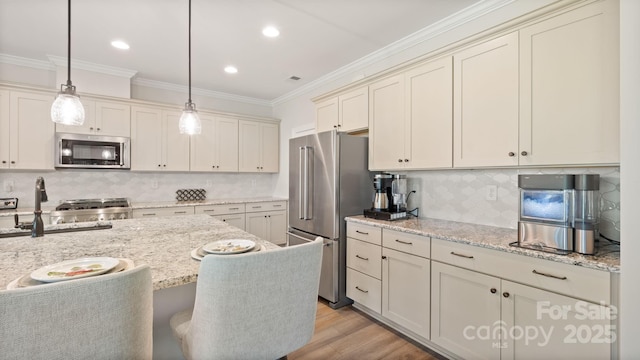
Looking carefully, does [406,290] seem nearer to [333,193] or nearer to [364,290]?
[364,290]

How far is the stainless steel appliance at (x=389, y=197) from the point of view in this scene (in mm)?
2648

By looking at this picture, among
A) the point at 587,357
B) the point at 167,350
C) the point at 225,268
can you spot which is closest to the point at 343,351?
the point at 167,350

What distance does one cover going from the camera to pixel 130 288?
2.59ft

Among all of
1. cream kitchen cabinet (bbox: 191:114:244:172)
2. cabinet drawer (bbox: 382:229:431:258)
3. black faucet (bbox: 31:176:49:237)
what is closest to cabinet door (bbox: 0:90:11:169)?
cream kitchen cabinet (bbox: 191:114:244:172)

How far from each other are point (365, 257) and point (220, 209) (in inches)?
96.9

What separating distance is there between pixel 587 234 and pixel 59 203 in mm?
5085

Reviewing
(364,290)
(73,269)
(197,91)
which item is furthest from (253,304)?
(197,91)

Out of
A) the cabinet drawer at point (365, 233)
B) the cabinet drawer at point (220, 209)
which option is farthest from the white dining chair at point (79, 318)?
the cabinet drawer at point (220, 209)

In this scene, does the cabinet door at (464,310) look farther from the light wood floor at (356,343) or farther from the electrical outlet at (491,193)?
the electrical outlet at (491,193)

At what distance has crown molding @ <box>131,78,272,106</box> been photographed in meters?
4.04

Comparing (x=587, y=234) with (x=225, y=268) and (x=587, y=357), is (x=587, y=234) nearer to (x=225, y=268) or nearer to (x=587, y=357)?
(x=587, y=357)

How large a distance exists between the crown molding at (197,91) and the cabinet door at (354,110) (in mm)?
2389

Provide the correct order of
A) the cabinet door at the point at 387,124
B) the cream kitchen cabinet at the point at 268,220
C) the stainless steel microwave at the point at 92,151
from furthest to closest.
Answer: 1. the cream kitchen cabinet at the point at 268,220
2. the stainless steel microwave at the point at 92,151
3. the cabinet door at the point at 387,124

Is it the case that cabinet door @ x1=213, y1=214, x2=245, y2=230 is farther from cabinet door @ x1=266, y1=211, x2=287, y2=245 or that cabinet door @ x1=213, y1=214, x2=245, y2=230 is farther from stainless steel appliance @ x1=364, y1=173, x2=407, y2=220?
stainless steel appliance @ x1=364, y1=173, x2=407, y2=220
